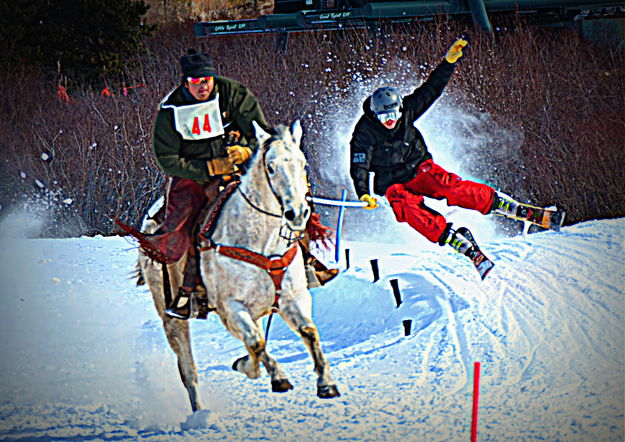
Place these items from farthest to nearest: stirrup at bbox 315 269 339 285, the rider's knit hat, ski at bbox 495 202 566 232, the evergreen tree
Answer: the evergreen tree
ski at bbox 495 202 566 232
stirrup at bbox 315 269 339 285
the rider's knit hat

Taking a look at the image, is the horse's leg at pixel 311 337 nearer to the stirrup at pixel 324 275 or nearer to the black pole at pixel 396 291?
the stirrup at pixel 324 275

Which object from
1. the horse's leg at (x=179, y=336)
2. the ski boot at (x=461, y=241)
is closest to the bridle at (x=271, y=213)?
the horse's leg at (x=179, y=336)

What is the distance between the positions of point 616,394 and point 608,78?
4.58 meters

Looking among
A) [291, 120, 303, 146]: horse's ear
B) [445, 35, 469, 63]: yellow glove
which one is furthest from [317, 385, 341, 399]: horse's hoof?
[445, 35, 469, 63]: yellow glove

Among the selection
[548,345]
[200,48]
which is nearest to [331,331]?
[548,345]

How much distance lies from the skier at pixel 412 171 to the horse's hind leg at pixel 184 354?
146 centimetres

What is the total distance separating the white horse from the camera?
3666 millimetres

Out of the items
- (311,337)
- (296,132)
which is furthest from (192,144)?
(311,337)

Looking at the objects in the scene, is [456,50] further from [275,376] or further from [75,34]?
[75,34]

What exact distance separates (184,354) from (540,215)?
8.50 feet

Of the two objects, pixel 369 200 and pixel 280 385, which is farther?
pixel 369 200

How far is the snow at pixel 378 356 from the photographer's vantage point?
14.7 feet

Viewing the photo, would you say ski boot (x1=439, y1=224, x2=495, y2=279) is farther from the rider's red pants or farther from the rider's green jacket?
the rider's red pants

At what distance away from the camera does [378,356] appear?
504cm
